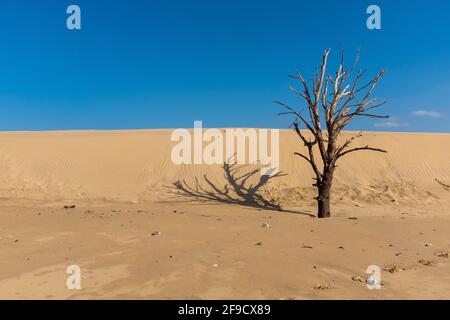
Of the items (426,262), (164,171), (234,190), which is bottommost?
(426,262)

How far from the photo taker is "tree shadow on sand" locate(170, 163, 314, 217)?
11.9m

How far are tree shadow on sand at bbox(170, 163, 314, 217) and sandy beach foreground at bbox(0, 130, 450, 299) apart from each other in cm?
9

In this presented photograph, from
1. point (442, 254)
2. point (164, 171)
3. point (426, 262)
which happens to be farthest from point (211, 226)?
point (164, 171)

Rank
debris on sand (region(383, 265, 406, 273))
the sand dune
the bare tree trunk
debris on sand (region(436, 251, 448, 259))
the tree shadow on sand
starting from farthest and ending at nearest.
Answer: the sand dune, the tree shadow on sand, the bare tree trunk, debris on sand (region(436, 251, 448, 259)), debris on sand (region(383, 265, 406, 273))

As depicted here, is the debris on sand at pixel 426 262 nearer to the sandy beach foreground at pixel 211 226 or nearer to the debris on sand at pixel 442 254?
the sandy beach foreground at pixel 211 226

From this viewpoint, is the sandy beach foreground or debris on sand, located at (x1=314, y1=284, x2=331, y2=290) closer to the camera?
debris on sand, located at (x1=314, y1=284, x2=331, y2=290)

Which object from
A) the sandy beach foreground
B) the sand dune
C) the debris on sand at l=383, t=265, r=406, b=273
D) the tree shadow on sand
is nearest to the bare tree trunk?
the sandy beach foreground

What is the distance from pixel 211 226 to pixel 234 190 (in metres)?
5.28

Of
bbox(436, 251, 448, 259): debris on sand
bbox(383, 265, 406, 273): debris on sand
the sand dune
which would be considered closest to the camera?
bbox(383, 265, 406, 273): debris on sand

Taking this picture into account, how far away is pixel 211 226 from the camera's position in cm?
799

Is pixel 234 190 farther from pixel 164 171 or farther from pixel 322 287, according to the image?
pixel 322 287

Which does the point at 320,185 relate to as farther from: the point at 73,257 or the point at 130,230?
the point at 73,257

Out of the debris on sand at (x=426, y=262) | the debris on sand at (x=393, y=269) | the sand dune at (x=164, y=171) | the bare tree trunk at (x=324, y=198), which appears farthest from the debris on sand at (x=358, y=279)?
the sand dune at (x=164, y=171)

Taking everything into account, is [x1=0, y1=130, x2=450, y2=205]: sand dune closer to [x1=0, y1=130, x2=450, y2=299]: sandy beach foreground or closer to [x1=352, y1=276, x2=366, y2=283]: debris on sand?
[x1=0, y1=130, x2=450, y2=299]: sandy beach foreground
